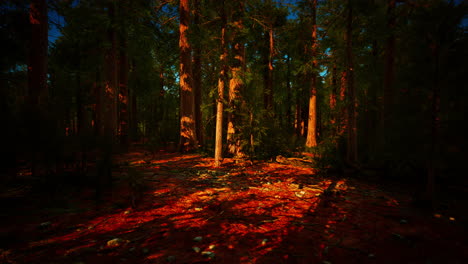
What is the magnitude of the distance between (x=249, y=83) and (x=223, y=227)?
21.9ft

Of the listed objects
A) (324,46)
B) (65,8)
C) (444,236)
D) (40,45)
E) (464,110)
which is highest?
(324,46)

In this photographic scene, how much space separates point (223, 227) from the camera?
3.04 meters

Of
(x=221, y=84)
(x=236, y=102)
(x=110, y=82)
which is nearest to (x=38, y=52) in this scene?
(x=110, y=82)

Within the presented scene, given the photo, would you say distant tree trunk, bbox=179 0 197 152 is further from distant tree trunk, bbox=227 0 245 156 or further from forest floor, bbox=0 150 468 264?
forest floor, bbox=0 150 468 264

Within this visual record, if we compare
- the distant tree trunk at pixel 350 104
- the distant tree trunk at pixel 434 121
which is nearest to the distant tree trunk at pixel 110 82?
the distant tree trunk at pixel 350 104

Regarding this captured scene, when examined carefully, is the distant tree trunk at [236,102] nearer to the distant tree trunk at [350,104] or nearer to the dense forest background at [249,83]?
the dense forest background at [249,83]

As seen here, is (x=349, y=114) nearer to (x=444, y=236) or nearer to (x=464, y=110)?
(x=464, y=110)

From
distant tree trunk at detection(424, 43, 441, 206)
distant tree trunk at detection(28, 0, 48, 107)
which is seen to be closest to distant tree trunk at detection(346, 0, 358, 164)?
distant tree trunk at detection(424, 43, 441, 206)

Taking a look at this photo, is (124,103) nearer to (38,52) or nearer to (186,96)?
(186,96)

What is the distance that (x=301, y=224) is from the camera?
10.6 ft

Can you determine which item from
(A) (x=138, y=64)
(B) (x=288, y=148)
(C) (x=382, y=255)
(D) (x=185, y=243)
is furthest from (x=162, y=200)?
(A) (x=138, y=64)

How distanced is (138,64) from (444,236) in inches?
894

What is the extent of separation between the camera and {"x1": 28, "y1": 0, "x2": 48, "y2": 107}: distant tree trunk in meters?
5.79

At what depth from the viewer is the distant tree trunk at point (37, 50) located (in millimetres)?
5785
